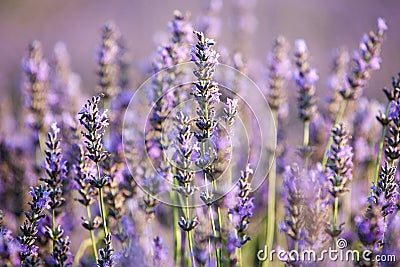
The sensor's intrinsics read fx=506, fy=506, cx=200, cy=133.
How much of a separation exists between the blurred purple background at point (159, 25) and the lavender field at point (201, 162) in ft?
16.7

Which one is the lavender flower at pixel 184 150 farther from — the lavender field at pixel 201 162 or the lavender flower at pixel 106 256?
the lavender flower at pixel 106 256

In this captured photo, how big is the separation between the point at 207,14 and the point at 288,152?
1238mm

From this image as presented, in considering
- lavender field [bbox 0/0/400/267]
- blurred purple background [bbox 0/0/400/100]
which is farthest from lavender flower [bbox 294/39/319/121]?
blurred purple background [bbox 0/0/400/100]

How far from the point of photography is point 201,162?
6.88 feet

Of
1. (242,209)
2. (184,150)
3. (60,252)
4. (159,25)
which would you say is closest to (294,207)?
(242,209)

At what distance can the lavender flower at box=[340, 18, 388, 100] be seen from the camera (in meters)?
2.77

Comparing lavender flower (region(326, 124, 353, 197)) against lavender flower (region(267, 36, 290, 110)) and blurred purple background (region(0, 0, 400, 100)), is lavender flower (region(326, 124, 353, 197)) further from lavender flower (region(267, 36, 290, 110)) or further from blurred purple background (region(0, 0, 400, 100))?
blurred purple background (region(0, 0, 400, 100))

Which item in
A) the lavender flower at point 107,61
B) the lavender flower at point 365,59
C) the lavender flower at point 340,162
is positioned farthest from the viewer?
the lavender flower at point 107,61

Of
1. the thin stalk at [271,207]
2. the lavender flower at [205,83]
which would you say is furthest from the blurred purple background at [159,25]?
the lavender flower at [205,83]

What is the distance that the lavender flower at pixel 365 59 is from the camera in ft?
9.09

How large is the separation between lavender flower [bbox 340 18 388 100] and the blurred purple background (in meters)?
5.53

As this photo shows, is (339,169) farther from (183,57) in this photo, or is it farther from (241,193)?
(183,57)

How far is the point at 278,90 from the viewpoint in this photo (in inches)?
126

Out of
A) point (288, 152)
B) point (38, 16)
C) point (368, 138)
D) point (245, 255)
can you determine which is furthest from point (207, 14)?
point (38, 16)
